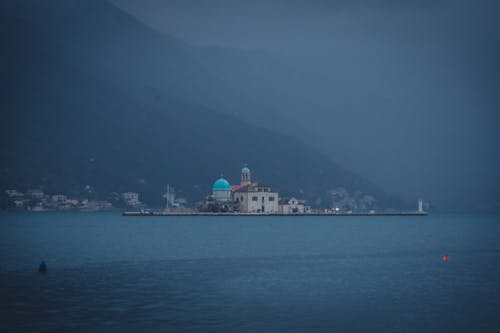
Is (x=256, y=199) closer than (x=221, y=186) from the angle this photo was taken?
Yes

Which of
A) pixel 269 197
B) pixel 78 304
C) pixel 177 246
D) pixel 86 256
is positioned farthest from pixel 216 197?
pixel 78 304

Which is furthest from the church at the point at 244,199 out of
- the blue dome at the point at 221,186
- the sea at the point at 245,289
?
the sea at the point at 245,289

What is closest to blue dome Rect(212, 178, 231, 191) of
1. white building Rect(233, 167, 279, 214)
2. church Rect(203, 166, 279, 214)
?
church Rect(203, 166, 279, 214)

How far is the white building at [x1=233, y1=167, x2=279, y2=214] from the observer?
7431 inches

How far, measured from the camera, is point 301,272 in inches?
2140

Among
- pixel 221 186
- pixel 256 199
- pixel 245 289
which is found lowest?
pixel 245 289

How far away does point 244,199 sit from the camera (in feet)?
622

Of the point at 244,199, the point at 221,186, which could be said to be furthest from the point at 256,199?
the point at 221,186

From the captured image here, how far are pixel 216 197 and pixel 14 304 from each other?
156422mm

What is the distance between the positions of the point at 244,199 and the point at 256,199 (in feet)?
11.3

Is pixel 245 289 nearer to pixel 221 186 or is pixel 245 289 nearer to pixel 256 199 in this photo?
pixel 256 199

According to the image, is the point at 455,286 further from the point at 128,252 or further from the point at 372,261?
the point at 128,252

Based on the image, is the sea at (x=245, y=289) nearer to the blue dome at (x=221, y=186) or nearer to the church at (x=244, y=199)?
the church at (x=244, y=199)

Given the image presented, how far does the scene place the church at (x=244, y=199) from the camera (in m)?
189
